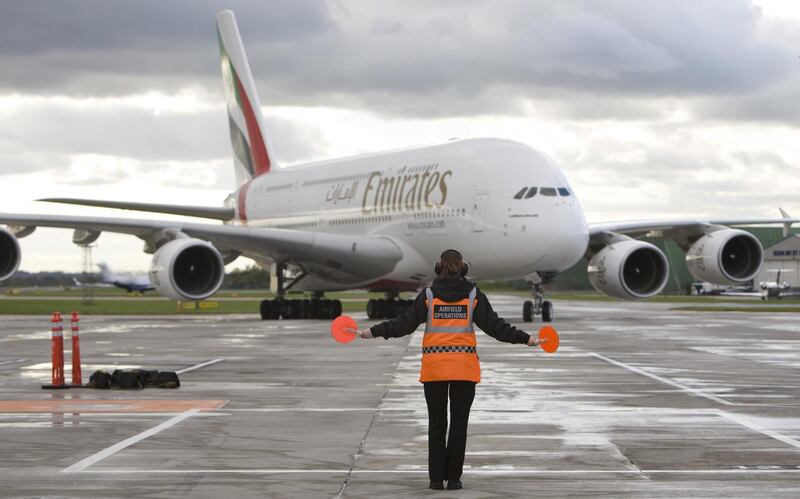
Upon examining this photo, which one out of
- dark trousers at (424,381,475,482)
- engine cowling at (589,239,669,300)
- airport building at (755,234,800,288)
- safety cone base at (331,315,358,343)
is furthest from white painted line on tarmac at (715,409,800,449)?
airport building at (755,234,800,288)

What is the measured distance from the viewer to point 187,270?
29406 mm

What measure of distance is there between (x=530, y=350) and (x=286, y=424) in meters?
10.5

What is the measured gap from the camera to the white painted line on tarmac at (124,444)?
27.5ft

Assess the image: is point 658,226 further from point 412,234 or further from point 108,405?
point 108,405

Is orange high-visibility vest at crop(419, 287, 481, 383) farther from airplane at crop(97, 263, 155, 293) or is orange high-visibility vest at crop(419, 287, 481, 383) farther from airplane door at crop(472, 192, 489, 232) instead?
airplane at crop(97, 263, 155, 293)

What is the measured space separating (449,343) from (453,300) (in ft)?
0.95

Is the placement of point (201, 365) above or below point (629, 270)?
below

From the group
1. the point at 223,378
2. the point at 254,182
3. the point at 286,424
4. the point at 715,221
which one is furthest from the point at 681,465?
the point at 254,182

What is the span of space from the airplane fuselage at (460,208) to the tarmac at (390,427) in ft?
24.9

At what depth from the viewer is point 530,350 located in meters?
20.8

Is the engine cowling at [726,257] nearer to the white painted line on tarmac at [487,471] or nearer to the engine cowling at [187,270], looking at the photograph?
the engine cowling at [187,270]

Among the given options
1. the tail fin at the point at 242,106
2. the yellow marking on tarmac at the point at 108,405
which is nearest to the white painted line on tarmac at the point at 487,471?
the yellow marking on tarmac at the point at 108,405

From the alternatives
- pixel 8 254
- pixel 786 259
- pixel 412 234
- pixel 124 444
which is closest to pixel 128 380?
pixel 124 444

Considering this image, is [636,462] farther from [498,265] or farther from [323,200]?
[323,200]
